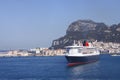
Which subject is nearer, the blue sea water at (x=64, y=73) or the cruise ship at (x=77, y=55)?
the blue sea water at (x=64, y=73)

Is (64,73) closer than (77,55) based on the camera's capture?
Yes

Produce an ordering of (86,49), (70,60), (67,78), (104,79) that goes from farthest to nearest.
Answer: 1. (86,49)
2. (70,60)
3. (67,78)
4. (104,79)

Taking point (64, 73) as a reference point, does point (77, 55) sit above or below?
above

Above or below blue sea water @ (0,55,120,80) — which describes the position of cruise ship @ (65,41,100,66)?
above

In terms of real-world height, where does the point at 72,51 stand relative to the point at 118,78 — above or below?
above

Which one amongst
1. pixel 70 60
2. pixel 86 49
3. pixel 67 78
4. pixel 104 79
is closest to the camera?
pixel 104 79

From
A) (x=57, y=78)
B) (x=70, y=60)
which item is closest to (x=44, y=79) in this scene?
(x=57, y=78)

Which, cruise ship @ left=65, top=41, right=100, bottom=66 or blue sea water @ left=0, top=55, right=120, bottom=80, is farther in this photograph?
cruise ship @ left=65, top=41, right=100, bottom=66

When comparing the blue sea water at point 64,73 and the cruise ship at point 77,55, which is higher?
the cruise ship at point 77,55

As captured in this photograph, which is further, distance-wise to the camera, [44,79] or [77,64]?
[77,64]

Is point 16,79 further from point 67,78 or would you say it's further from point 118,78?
point 118,78

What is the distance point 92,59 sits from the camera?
348 feet

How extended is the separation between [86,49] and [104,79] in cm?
4657

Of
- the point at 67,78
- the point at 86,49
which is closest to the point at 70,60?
the point at 86,49
